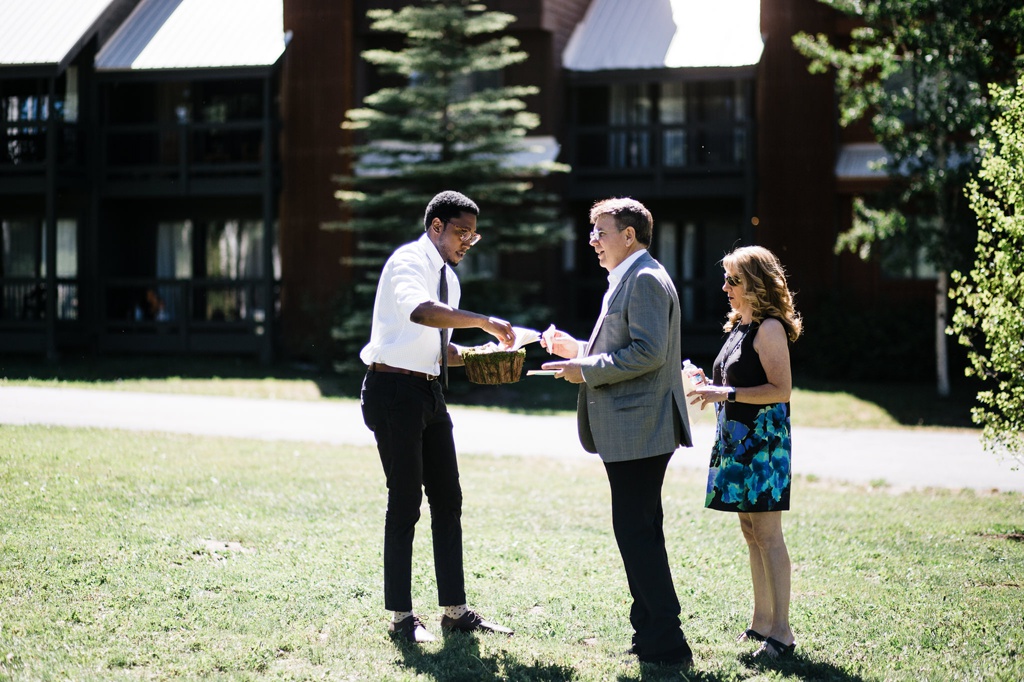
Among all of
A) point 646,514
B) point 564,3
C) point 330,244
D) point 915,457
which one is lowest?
point 915,457

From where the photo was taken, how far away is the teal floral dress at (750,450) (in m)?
5.52

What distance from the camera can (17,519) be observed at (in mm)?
7340

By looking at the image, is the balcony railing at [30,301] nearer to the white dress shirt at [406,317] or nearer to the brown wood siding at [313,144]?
the brown wood siding at [313,144]

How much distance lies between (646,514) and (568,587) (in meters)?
1.62

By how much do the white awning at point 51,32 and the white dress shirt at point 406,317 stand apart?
456 inches

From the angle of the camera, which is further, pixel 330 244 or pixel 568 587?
pixel 330 244

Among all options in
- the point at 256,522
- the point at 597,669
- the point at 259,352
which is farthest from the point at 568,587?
the point at 259,352

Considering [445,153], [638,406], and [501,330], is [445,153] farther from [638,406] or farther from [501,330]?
[638,406]

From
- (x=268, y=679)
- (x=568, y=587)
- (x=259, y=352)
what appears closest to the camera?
(x=268, y=679)

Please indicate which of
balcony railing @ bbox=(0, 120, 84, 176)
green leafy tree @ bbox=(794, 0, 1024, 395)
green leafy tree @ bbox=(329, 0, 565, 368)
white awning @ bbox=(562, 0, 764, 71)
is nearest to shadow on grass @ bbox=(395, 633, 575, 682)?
green leafy tree @ bbox=(329, 0, 565, 368)

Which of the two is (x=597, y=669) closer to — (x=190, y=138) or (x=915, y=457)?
(x=915, y=457)

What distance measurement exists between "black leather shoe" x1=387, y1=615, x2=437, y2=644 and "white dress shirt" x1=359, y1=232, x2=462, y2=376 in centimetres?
130

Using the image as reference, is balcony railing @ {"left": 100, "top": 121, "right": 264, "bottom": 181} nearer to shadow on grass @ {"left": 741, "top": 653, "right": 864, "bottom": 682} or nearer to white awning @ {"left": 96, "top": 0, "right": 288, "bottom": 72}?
white awning @ {"left": 96, "top": 0, "right": 288, "bottom": 72}

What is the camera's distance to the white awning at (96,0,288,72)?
69.2ft
